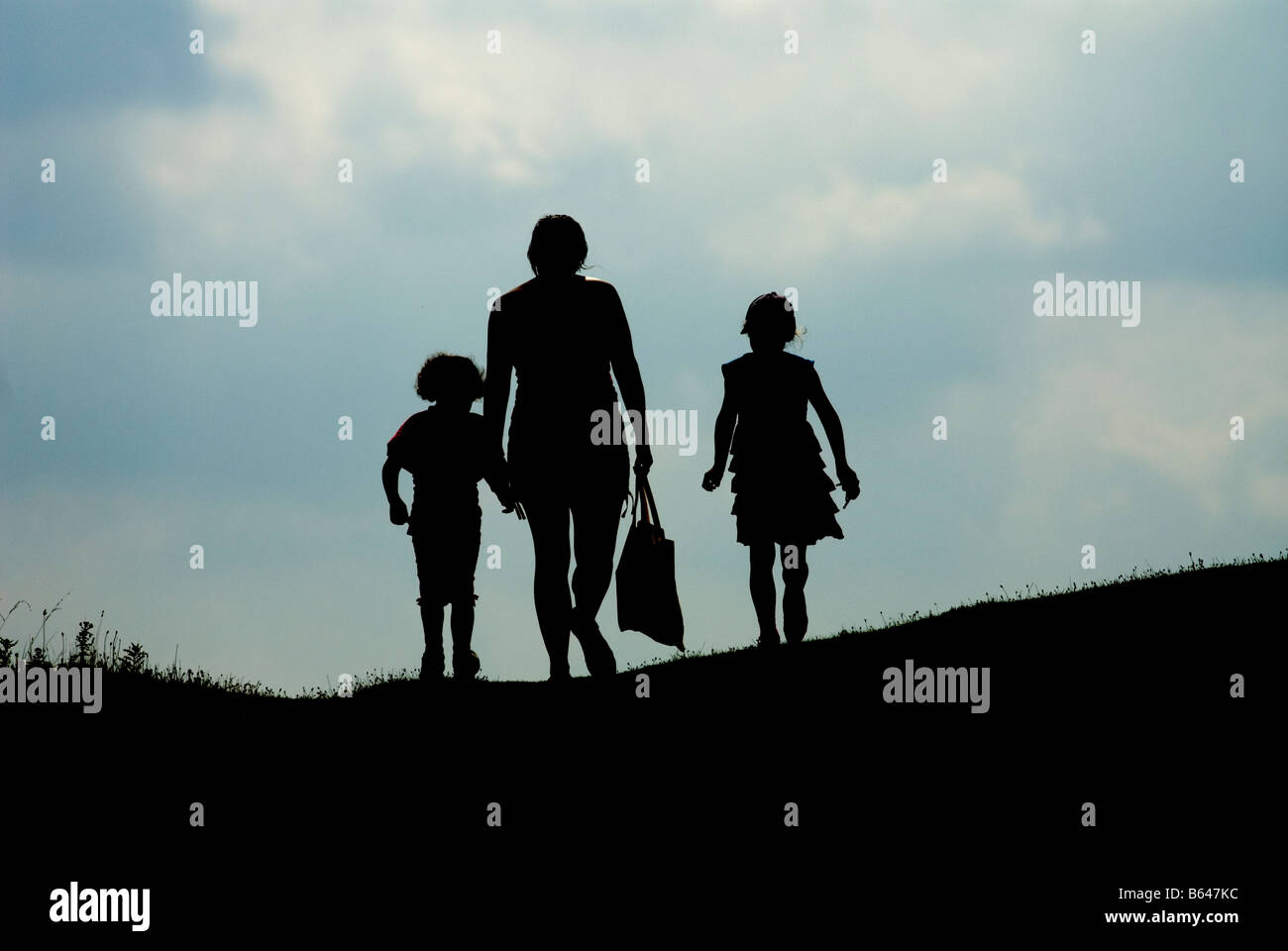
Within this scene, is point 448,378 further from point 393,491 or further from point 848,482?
point 848,482

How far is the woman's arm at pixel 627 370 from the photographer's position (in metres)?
8.41

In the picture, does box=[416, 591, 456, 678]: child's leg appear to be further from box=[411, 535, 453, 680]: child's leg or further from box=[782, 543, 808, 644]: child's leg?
box=[782, 543, 808, 644]: child's leg

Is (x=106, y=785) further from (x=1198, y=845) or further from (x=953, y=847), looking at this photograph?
(x=1198, y=845)

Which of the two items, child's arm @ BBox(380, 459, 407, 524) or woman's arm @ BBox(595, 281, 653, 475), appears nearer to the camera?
woman's arm @ BBox(595, 281, 653, 475)

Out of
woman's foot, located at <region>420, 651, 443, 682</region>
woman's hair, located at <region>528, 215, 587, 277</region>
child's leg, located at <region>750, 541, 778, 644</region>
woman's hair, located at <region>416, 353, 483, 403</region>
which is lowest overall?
woman's foot, located at <region>420, 651, 443, 682</region>

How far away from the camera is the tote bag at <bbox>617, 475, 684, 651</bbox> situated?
8.55 meters

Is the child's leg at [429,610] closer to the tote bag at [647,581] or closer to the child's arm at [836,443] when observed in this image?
the tote bag at [647,581]

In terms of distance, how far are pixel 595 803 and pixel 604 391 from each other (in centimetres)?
281

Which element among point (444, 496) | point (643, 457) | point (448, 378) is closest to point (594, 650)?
point (643, 457)

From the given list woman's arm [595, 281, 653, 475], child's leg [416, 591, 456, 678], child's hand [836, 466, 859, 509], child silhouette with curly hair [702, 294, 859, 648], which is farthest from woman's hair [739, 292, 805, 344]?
child's leg [416, 591, 456, 678]

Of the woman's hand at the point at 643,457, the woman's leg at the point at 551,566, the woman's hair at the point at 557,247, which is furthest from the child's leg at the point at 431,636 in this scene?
the woman's hair at the point at 557,247

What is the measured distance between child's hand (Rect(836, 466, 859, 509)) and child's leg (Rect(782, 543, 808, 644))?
1.79ft

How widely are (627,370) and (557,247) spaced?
34.3 inches
